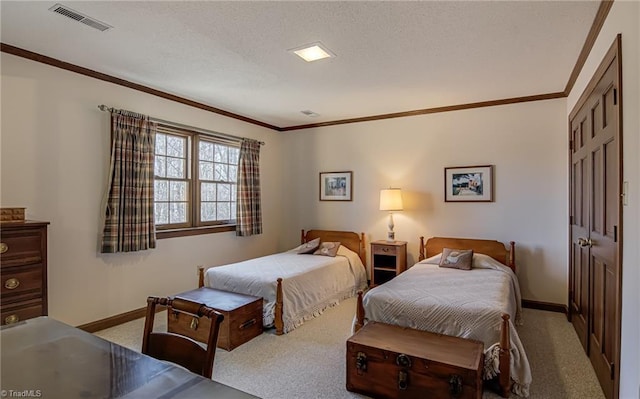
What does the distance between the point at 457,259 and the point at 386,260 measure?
3.59 feet

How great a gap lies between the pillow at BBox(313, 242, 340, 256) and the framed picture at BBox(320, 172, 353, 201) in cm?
80

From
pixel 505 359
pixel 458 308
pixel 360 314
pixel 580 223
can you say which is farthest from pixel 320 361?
pixel 580 223

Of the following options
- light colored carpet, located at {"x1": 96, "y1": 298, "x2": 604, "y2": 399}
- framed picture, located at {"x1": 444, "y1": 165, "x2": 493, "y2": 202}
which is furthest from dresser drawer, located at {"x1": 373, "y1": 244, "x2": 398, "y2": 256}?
light colored carpet, located at {"x1": 96, "y1": 298, "x2": 604, "y2": 399}

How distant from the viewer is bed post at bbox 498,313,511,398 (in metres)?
2.29

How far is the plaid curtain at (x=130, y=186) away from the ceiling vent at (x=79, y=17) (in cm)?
118

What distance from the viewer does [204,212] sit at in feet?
15.4

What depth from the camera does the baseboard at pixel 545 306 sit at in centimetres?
405

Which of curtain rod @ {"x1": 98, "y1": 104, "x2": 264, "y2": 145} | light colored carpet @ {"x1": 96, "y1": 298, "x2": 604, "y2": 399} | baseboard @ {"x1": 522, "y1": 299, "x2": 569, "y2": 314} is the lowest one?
light colored carpet @ {"x1": 96, "y1": 298, "x2": 604, "y2": 399}

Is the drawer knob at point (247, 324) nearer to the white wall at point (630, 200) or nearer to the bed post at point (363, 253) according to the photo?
the bed post at point (363, 253)

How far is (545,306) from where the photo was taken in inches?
163

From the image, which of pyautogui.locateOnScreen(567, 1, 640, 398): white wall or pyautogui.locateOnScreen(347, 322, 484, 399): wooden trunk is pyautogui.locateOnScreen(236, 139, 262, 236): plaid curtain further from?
pyautogui.locateOnScreen(567, 1, 640, 398): white wall

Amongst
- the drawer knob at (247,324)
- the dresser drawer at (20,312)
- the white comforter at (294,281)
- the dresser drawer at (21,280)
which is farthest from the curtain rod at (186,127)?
the drawer knob at (247,324)

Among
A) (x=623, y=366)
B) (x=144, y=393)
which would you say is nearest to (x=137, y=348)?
(x=144, y=393)

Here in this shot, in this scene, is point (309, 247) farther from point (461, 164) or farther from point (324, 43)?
point (324, 43)
